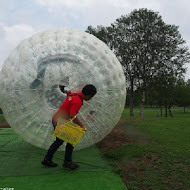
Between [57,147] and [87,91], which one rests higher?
[87,91]

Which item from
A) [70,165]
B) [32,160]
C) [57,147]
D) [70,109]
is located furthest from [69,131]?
[32,160]

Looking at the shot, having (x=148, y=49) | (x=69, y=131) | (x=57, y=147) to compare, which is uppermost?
(x=148, y=49)

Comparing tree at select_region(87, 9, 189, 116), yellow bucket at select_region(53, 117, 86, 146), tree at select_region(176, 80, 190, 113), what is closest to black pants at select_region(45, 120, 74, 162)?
yellow bucket at select_region(53, 117, 86, 146)

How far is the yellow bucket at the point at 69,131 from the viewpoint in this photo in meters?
3.81

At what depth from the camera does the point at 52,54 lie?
15.0 ft

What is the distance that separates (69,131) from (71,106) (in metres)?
0.39

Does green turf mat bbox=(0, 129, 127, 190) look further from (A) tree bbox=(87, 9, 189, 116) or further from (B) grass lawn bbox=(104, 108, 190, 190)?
(A) tree bbox=(87, 9, 189, 116)

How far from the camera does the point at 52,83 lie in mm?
4543

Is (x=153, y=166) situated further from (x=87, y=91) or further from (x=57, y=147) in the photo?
(x=87, y=91)

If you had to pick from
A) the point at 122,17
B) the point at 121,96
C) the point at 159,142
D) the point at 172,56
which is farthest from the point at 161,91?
the point at 121,96

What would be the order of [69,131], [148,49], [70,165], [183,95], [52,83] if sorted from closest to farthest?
[69,131], [70,165], [52,83], [148,49], [183,95]

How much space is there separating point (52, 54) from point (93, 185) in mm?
2425

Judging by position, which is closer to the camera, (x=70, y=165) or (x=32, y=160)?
(x=70, y=165)

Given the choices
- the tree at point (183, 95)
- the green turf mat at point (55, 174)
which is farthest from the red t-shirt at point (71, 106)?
the tree at point (183, 95)
